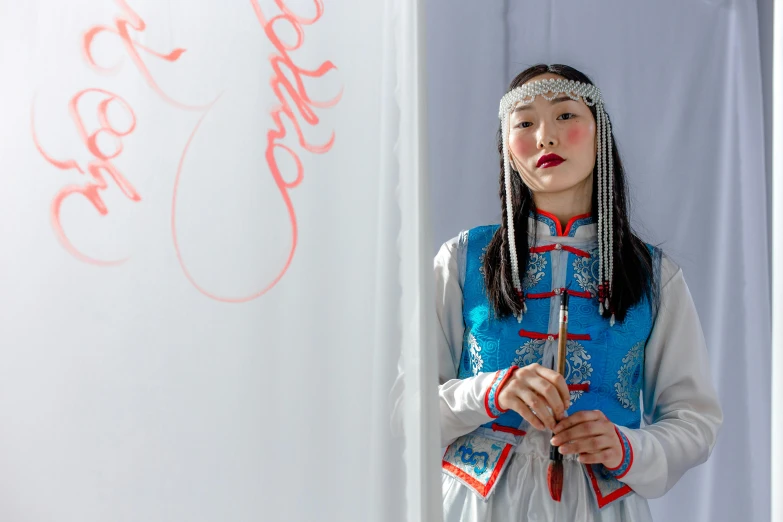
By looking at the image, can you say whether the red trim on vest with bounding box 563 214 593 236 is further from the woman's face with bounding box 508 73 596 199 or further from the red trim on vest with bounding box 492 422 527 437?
the red trim on vest with bounding box 492 422 527 437

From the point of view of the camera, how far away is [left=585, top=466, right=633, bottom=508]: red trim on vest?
1.30m

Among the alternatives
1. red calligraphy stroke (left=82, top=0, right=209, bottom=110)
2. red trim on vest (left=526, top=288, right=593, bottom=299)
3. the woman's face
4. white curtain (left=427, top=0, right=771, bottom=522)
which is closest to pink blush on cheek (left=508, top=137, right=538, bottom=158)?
the woman's face

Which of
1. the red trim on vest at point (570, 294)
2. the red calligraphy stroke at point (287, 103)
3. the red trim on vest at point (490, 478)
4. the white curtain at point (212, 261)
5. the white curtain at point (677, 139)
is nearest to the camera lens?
the white curtain at point (212, 261)

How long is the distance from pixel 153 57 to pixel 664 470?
3.06 ft

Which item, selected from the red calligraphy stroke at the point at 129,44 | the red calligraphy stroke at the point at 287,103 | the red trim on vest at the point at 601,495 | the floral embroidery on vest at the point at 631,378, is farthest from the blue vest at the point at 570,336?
the red calligraphy stroke at the point at 129,44

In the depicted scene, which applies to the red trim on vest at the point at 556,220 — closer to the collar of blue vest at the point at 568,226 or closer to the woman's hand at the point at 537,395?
the collar of blue vest at the point at 568,226

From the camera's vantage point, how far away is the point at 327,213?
96 cm

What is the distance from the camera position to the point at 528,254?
148 centimetres

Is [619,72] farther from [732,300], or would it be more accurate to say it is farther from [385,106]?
[385,106]

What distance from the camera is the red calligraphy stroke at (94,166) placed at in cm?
84

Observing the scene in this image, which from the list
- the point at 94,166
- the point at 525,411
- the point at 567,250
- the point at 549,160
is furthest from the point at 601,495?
the point at 94,166

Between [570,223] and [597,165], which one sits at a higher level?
[597,165]

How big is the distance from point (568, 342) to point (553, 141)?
1.11 ft

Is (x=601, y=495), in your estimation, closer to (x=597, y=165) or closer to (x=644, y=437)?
(x=644, y=437)
